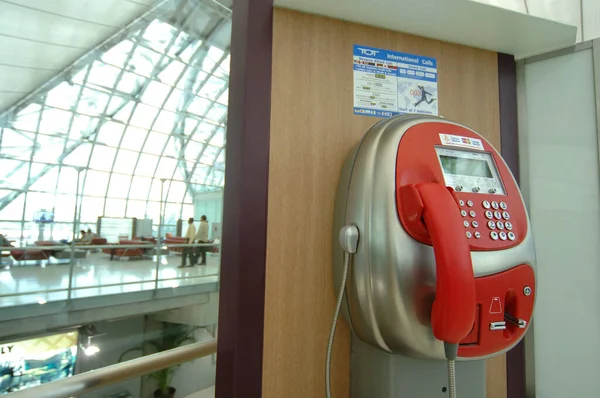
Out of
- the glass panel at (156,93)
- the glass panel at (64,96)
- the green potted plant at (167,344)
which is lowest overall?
the green potted plant at (167,344)

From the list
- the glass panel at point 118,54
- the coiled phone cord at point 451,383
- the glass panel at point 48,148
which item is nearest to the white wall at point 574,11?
the coiled phone cord at point 451,383

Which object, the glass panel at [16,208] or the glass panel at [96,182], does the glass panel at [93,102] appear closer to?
the glass panel at [96,182]

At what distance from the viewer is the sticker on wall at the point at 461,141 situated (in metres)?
0.65

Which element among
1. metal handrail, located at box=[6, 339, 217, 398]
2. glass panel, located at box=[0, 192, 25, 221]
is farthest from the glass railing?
metal handrail, located at box=[6, 339, 217, 398]

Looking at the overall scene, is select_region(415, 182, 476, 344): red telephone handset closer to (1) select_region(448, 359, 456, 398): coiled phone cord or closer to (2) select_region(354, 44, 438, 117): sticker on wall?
(1) select_region(448, 359, 456, 398): coiled phone cord

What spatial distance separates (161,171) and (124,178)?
1634mm

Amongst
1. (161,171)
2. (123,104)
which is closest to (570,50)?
(123,104)

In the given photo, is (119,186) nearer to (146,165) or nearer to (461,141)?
(146,165)

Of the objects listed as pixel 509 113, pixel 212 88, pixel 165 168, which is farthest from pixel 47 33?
pixel 509 113

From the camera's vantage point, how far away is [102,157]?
38.3ft

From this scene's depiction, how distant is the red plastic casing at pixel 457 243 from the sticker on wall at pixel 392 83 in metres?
0.14

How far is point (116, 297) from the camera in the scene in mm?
5082

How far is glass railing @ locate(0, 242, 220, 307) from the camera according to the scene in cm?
464

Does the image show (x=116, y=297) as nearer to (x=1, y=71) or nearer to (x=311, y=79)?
(x=311, y=79)
